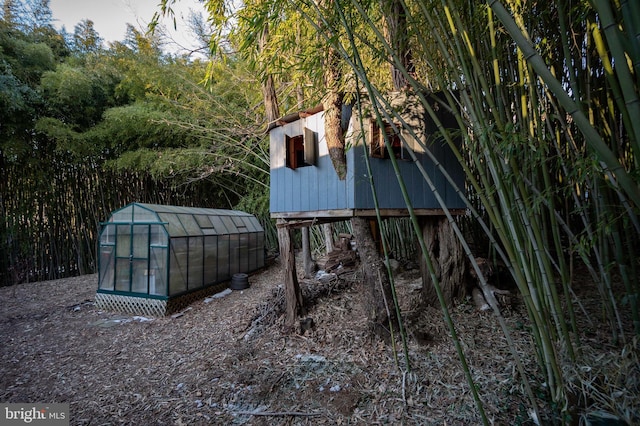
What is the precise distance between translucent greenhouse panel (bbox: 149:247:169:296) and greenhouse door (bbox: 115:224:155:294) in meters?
0.05

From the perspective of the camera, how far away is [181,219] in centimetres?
519

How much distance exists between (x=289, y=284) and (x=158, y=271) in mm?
2432

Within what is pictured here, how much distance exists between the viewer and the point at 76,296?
5.38 meters

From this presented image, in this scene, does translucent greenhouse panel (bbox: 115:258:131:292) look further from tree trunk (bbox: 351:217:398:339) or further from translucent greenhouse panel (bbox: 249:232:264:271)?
tree trunk (bbox: 351:217:398:339)

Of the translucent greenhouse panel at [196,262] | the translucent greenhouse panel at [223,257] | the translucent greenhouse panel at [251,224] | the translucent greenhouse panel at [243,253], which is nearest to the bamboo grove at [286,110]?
the translucent greenhouse panel at [251,224]

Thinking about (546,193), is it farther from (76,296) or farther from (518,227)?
(76,296)

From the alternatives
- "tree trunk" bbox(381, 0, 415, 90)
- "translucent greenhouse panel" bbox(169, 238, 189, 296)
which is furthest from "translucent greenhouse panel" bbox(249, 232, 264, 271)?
"tree trunk" bbox(381, 0, 415, 90)

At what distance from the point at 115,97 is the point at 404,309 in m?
7.83

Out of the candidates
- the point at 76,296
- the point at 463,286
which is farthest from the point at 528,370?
the point at 76,296

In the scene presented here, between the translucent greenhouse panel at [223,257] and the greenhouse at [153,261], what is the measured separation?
24 centimetres

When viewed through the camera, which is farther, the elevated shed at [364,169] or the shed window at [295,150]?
the shed window at [295,150]

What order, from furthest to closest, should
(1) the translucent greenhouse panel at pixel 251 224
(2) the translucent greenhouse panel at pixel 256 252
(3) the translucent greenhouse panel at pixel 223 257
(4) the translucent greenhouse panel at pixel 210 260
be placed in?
(1) the translucent greenhouse panel at pixel 251 224 < (2) the translucent greenhouse panel at pixel 256 252 < (3) the translucent greenhouse panel at pixel 223 257 < (4) the translucent greenhouse panel at pixel 210 260

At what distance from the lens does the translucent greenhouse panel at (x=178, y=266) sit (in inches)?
179

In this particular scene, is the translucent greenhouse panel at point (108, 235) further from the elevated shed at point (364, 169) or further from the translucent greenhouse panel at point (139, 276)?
the elevated shed at point (364, 169)
